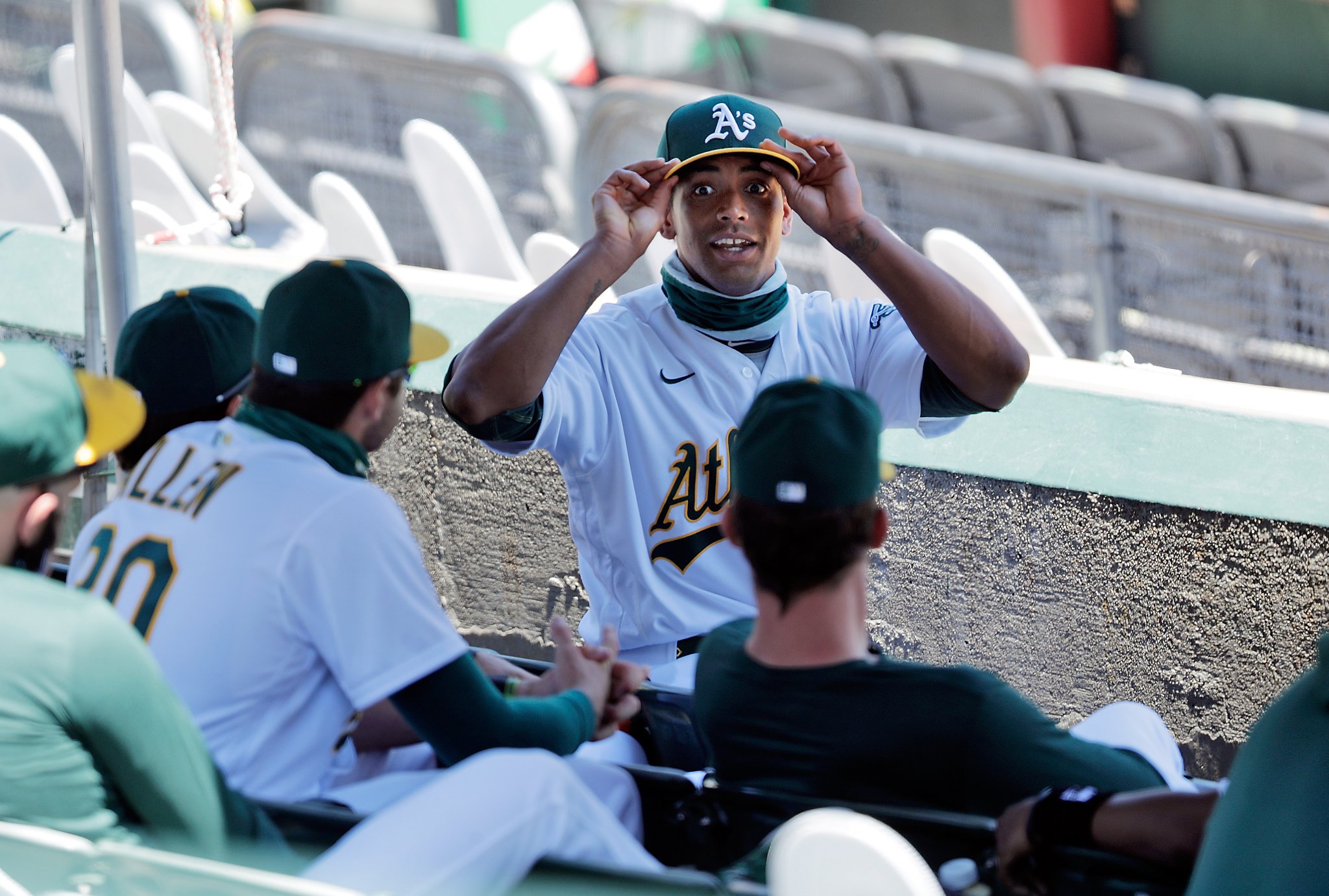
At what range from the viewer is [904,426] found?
3.22 meters

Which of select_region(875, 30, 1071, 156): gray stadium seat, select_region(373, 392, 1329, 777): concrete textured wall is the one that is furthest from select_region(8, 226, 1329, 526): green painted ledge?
select_region(875, 30, 1071, 156): gray stadium seat

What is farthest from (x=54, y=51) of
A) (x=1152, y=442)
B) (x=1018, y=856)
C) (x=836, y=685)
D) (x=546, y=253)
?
(x=1018, y=856)

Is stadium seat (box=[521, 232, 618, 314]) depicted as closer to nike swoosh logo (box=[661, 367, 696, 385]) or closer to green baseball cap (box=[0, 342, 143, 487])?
nike swoosh logo (box=[661, 367, 696, 385])

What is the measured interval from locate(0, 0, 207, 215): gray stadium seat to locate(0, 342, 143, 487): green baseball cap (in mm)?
4921

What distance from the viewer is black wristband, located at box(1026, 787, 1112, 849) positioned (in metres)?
1.89

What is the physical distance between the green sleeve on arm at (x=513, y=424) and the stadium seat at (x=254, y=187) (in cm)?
274

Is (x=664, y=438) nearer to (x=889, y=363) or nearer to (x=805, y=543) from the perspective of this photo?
(x=889, y=363)

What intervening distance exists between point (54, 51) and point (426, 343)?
4.93 metres

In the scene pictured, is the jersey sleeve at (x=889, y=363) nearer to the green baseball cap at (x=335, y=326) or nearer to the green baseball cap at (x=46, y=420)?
the green baseball cap at (x=335, y=326)

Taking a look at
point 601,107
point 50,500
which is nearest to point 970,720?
point 50,500

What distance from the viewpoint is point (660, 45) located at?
11.7 m

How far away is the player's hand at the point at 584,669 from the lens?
8.07 feet

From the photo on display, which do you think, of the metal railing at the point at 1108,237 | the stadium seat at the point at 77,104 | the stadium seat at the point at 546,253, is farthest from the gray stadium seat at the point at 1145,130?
the stadium seat at the point at 77,104

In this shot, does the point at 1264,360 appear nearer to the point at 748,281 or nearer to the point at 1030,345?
the point at 1030,345
